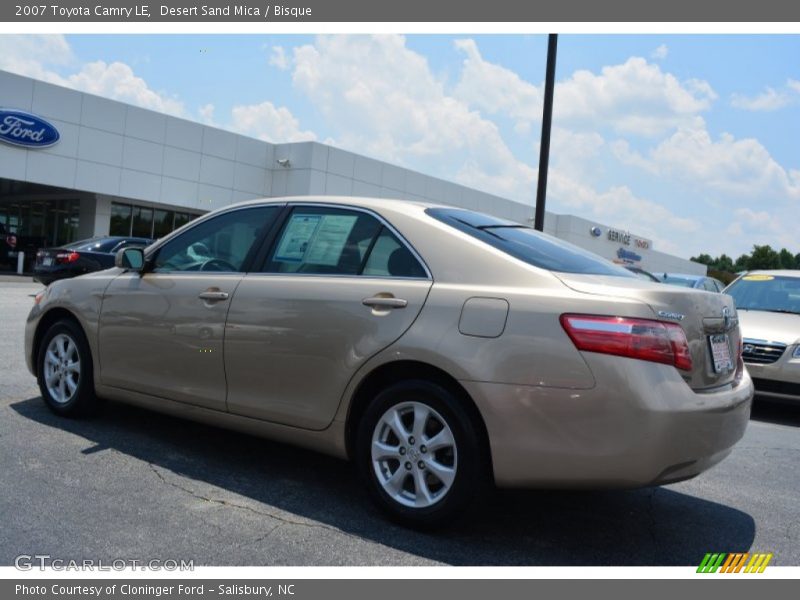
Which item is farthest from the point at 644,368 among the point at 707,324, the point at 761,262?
the point at 761,262

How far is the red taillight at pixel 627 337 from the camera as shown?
10.1 feet

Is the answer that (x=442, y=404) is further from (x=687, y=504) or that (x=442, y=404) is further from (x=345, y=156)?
(x=345, y=156)

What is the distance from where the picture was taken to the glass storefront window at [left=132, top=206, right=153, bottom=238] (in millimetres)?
29750

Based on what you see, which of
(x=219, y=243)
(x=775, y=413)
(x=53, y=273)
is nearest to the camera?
(x=219, y=243)

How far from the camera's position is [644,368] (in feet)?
10.0

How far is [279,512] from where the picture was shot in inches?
144

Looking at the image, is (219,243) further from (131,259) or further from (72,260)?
(72,260)

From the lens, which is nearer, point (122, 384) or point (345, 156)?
point (122, 384)

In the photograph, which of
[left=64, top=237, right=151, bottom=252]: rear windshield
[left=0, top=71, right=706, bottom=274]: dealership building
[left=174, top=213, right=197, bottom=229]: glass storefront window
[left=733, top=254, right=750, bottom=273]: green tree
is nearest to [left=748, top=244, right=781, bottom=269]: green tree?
[left=733, top=254, right=750, bottom=273]: green tree

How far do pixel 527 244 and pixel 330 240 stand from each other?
1.11 metres

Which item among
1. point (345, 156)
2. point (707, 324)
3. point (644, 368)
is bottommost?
point (644, 368)

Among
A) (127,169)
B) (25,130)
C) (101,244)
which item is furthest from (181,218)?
(101,244)
